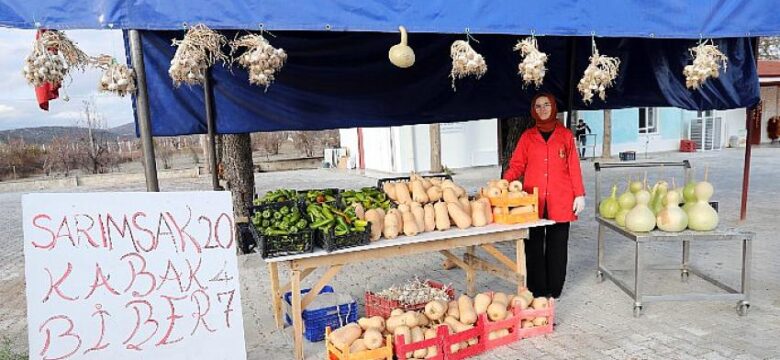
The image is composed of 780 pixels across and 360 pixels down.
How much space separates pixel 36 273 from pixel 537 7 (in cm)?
333

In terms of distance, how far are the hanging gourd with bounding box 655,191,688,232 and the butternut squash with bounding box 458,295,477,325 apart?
165 centimetres

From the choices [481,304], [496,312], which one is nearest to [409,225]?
[481,304]

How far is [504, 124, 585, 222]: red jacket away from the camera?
14.0 ft

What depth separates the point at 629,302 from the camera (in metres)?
4.51

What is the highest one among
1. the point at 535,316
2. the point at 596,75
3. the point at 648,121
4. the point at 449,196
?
the point at 596,75

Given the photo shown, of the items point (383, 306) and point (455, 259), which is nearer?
point (383, 306)

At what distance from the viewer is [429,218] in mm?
3855

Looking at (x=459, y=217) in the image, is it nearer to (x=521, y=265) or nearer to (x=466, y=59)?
(x=521, y=265)

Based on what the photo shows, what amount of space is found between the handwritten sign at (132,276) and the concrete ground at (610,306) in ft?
3.40

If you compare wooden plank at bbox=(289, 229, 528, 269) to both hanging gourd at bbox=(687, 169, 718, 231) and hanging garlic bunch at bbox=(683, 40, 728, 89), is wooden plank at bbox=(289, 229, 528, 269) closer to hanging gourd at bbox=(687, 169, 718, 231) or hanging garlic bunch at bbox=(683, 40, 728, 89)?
hanging gourd at bbox=(687, 169, 718, 231)

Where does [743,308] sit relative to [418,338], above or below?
below

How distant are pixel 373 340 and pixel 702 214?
2.69m

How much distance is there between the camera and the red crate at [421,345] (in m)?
3.27

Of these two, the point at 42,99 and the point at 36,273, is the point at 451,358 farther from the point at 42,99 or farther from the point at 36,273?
the point at 42,99
